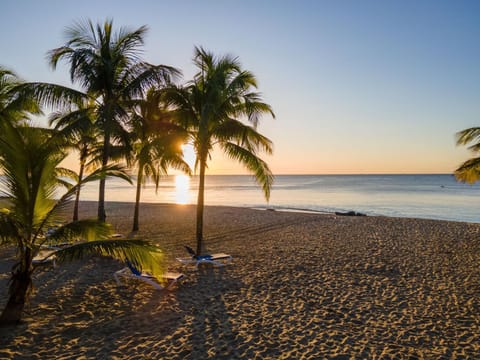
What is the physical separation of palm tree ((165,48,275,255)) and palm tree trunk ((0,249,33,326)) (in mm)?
5399

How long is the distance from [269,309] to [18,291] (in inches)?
169

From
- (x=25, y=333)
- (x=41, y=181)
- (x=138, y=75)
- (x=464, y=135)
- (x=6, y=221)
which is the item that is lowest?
(x=25, y=333)

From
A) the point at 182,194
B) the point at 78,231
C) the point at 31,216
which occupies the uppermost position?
the point at 31,216

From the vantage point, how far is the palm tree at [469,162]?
11750 millimetres

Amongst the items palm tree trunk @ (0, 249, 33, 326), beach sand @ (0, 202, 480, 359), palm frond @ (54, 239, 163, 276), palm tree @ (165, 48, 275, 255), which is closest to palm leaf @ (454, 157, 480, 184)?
beach sand @ (0, 202, 480, 359)

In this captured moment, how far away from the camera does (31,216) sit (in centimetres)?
484

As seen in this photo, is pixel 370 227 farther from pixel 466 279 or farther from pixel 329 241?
pixel 466 279

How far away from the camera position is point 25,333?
4812mm

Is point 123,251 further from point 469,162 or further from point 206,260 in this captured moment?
point 469,162

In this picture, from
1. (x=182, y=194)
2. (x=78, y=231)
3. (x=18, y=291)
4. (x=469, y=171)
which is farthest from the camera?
(x=182, y=194)

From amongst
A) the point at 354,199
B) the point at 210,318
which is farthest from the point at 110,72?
the point at 354,199

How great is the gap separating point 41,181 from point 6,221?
0.75 m

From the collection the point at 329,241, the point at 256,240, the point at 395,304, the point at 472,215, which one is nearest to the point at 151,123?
the point at 256,240

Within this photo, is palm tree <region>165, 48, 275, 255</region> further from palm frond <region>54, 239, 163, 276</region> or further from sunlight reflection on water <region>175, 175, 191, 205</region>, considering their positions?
sunlight reflection on water <region>175, 175, 191, 205</region>
